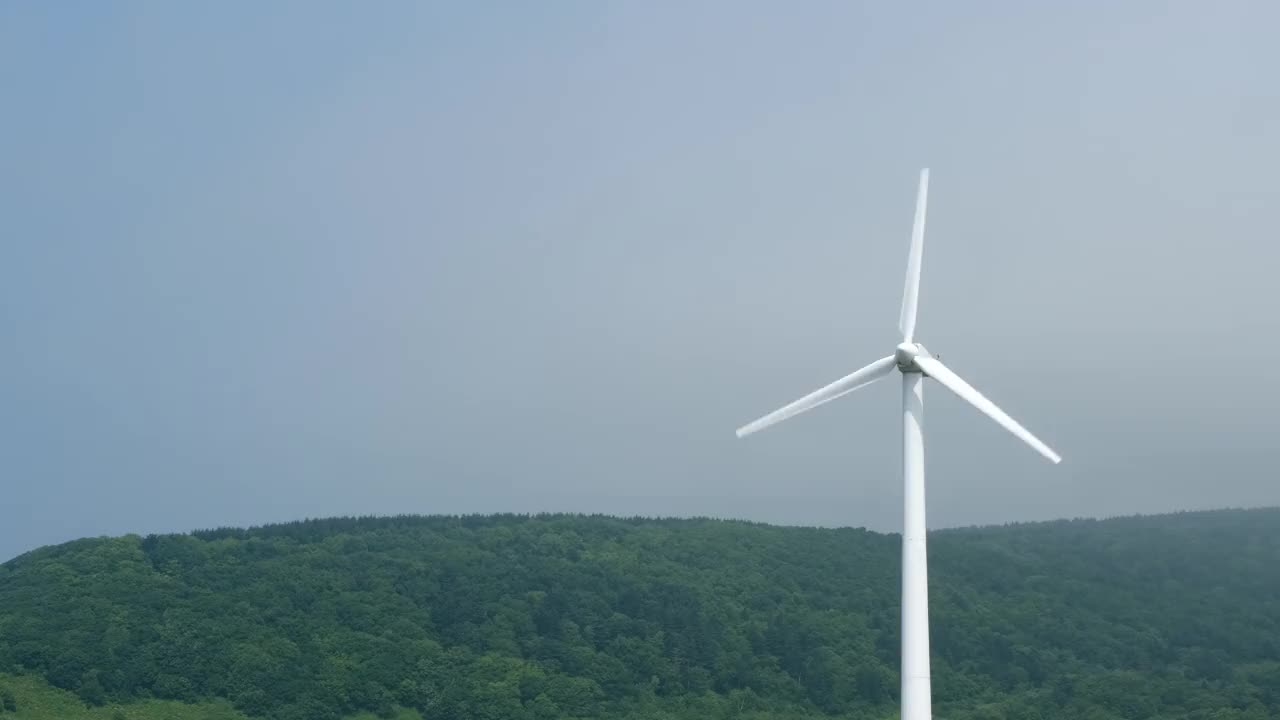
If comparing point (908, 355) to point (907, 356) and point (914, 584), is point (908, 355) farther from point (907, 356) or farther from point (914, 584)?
point (914, 584)

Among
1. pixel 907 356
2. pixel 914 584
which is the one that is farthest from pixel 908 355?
pixel 914 584

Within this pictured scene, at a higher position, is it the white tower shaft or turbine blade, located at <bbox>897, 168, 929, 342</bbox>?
turbine blade, located at <bbox>897, 168, 929, 342</bbox>

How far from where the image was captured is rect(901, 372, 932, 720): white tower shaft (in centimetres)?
5919

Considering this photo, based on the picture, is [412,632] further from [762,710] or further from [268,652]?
[762,710]

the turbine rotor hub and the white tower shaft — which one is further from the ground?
the turbine rotor hub

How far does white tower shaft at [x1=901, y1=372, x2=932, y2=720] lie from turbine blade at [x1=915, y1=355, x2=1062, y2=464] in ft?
2.09

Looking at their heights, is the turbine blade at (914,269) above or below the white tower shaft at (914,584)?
above

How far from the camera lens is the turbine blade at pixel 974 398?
5894 cm

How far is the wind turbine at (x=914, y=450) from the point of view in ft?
194

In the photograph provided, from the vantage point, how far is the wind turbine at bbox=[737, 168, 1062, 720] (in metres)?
59.3

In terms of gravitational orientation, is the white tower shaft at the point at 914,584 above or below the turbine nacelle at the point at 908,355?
below

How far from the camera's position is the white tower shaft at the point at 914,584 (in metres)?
59.2

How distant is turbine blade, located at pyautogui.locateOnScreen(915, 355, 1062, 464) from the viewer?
58944mm

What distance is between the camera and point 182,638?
594 ft
